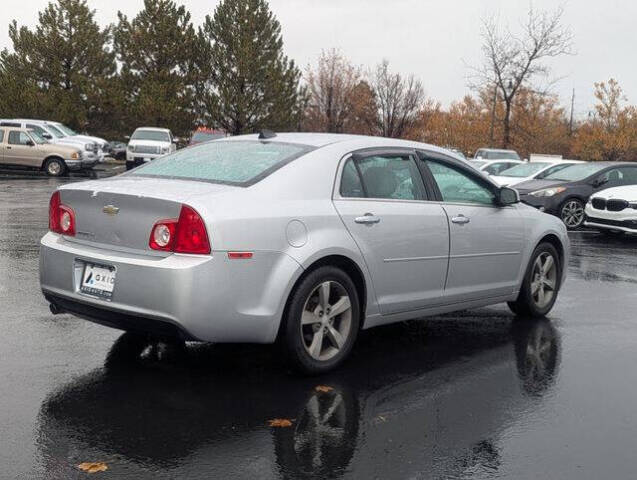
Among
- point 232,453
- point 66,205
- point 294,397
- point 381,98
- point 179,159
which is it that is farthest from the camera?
point 381,98

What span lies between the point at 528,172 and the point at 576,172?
3.39 meters

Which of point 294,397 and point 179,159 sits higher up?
point 179,159

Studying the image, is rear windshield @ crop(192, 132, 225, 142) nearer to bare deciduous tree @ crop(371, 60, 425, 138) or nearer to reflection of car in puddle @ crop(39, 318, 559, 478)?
bare deciduous tree @ crop(371, 60, 425, 138)

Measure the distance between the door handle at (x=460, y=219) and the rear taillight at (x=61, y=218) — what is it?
9.03ft

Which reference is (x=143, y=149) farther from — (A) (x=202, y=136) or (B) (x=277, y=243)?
(B) (x=277, y=243)

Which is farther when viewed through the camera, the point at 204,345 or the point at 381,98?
the point at 381,98

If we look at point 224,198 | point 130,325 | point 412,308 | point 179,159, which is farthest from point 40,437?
point 412,308

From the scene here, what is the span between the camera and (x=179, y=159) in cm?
581

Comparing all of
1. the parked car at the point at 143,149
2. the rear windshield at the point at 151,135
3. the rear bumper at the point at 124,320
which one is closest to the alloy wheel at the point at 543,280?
the rear bumper at the point at 124,320

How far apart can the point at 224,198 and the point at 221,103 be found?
47520 millimetres

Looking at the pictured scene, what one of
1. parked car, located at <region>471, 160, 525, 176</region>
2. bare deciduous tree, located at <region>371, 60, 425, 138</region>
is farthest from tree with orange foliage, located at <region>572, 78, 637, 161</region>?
parked car, located at <region>471, 160, 525, 176</region>

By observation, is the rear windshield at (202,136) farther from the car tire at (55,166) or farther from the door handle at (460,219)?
the door handle at (460,219)

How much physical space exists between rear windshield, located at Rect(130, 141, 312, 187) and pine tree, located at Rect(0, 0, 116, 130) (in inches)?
1708

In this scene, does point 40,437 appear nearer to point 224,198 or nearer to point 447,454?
point 224,198
